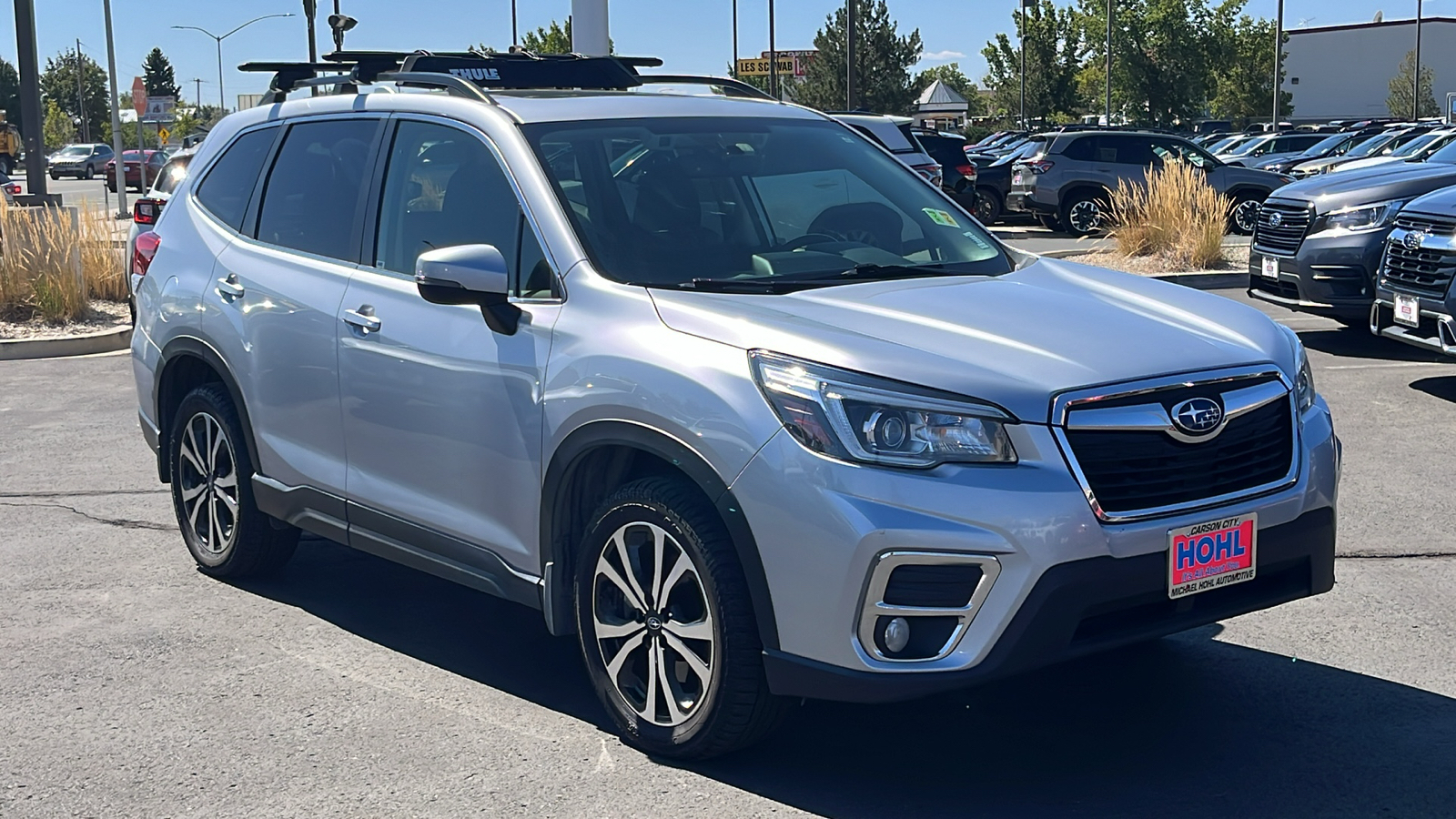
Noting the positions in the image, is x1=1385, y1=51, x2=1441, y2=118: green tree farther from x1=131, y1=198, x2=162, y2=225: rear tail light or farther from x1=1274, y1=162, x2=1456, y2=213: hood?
x1=131, y1=198, x2=162, y2=225: rear tail light

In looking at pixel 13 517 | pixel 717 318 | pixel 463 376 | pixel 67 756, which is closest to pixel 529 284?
pixel 463 376

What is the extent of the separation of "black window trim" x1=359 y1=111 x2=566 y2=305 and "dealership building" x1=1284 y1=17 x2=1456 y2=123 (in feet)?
334

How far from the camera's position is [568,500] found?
421 cm

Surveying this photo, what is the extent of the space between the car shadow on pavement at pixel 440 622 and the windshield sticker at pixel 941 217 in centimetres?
183

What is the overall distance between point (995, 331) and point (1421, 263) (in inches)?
240

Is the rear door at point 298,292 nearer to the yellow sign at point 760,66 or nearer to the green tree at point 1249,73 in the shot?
the yellow sign at point 760,66

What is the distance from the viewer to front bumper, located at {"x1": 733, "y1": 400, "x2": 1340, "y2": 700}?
11.3 ft

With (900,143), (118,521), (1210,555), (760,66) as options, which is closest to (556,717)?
(1210,555)

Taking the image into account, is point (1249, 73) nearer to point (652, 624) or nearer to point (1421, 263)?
point (1421, 263)

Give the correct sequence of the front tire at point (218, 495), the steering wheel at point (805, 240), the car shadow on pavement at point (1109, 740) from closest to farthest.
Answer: the car shadow on pavement at point (1109, 740)
the steering wheel at point (805, 240)
the front tire at point (218, 495)

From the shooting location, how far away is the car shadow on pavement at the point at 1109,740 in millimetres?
3793

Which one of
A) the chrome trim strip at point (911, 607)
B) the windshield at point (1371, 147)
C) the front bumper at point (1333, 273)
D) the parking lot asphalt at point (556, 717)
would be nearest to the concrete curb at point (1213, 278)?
the front bumper at point (1333, 273)

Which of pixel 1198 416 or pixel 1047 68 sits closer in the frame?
pixel 1198 416

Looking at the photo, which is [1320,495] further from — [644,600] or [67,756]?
[67,756]
